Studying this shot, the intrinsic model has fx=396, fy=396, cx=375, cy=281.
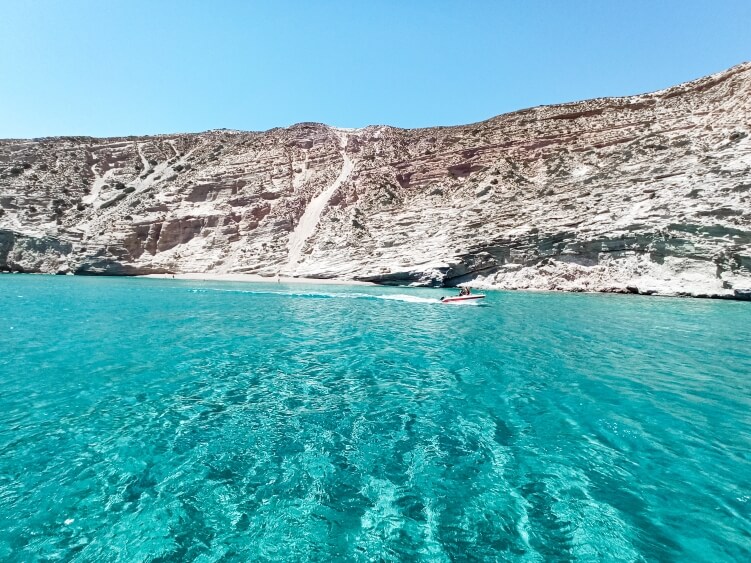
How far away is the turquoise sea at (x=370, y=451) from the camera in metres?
4.54

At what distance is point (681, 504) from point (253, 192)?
64172 millimetres

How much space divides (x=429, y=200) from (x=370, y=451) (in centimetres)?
4977

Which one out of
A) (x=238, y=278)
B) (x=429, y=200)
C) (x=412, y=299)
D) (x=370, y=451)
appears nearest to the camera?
(x=370, y=451)

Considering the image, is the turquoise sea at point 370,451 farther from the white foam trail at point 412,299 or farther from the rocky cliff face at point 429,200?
the rocky cliff face at point 429,200

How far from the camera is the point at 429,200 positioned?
177 feet

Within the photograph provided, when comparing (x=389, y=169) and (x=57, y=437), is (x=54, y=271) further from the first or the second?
(x=57, y=437)

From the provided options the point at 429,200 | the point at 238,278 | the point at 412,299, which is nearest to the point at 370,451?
the point at 412,299

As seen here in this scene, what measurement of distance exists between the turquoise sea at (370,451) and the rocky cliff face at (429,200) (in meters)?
25.4

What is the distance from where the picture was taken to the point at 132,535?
4512 mm

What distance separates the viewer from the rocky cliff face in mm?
35688

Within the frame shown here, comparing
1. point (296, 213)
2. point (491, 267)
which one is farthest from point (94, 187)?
point (491, 267)

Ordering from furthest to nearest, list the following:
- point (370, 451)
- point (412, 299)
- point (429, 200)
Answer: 1. point (429, 200)
2. point (412, 299)
3. point (370, 451)

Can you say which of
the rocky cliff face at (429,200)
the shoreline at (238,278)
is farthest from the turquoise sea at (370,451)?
the shoreline at (238,278)

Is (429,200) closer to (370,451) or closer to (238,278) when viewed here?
(238,278)
